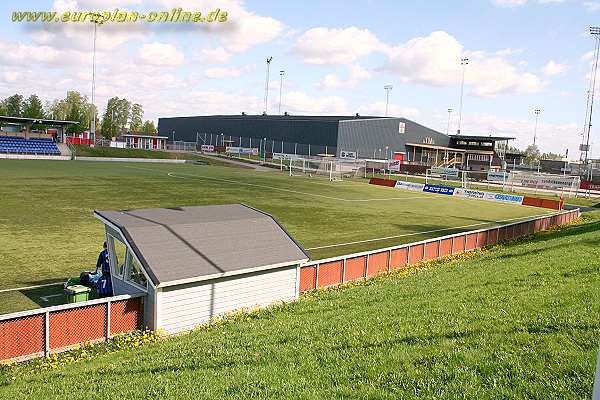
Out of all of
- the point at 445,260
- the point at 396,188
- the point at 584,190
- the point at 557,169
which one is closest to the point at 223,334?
the point at 445,260

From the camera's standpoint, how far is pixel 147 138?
12912 cm

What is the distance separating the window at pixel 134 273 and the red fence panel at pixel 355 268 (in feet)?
22.4

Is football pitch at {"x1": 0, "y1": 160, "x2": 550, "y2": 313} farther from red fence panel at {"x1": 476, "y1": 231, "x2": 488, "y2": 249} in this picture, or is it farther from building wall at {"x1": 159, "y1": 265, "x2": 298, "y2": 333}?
building wall at {"x1": 159, "y1": 265, "x2": 298, "y2": 333}

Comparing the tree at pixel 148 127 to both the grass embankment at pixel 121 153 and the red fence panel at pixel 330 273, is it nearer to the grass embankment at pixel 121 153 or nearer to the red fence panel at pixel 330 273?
the grass embankment at pixel 121 153

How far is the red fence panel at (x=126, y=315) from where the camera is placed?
11844mm

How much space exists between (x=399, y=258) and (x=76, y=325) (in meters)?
12.2

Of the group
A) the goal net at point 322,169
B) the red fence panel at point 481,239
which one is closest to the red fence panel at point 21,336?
the red fence panel at point 481,239

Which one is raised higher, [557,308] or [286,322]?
[557,308]

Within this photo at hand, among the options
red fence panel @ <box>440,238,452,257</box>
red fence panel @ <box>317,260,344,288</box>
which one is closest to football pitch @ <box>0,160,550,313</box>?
red fence panel @ <box>440,238,452,257</box>

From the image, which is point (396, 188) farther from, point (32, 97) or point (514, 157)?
point (32, 97)

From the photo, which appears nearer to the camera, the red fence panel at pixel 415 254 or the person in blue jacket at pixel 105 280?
the person in blue jacket at pixel 105 280

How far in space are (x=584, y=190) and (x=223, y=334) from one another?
70.0 meters

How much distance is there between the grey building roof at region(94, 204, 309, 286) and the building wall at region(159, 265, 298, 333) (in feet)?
1.05

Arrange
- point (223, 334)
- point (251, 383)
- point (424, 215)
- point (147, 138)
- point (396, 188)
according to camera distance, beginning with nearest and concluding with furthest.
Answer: point (251, 383) < point (223, 334) < point (424, 215) < point (396, 188) < point (147, 138)
